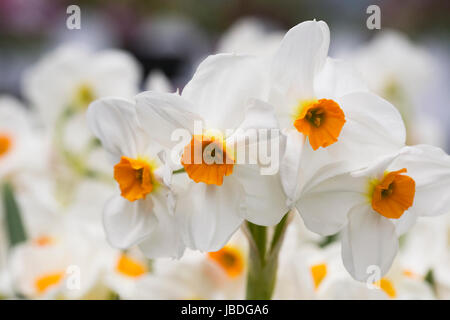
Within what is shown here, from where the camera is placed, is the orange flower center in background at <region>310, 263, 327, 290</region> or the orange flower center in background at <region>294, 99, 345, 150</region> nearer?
the orange flower center in background at <region>294, 99, 345, 150</region>

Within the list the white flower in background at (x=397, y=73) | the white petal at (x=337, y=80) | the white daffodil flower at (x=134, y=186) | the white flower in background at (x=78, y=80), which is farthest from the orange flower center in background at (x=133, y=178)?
the white flower in background at (x=397, y=73)

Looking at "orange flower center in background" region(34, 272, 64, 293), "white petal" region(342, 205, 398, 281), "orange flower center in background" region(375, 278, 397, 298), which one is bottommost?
"orange flower center in background" region(34, 272, 64, 293)

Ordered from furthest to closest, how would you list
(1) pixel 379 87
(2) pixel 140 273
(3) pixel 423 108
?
(3) pixel 423 108 → (1) pixel 379 87 → (2) pixel 140 273

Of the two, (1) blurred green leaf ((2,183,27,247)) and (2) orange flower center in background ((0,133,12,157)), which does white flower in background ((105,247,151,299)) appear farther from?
(2) orange flower center in background ((0,133,12,157))

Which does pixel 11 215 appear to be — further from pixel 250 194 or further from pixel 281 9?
pixel 281 9

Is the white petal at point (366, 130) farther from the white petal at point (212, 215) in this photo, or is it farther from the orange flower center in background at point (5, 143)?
the orange flower center in background at point (5, 143)

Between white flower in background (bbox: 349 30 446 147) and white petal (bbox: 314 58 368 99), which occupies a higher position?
white petal (bbox: 314 58 368 99)

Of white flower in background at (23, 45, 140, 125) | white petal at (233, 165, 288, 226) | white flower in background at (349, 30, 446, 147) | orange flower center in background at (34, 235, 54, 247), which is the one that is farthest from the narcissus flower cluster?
white flower in background at (349, 30, 446, 147)
